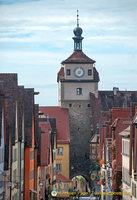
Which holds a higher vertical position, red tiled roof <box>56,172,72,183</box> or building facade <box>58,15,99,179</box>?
building facade <box>58,15,99,179</box>

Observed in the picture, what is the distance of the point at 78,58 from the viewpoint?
360ft

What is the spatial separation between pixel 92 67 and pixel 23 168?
2356 inches

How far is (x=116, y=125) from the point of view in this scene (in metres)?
58.8

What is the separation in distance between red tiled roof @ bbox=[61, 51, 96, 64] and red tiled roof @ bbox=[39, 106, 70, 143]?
25.5 ft

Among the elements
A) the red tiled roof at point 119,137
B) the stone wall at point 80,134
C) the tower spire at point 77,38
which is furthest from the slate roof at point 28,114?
the tower spire at point 77,38

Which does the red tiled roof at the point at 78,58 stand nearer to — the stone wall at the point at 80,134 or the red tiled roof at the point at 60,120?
the stone wall at the point at 80,134

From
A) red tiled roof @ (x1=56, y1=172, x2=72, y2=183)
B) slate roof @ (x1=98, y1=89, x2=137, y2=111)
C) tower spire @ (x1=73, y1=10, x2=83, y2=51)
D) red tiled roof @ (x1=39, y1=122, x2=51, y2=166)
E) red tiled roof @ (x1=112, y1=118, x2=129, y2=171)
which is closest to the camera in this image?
red tiled roof @ (x1=112, y1=118, x2=129, y2=171)

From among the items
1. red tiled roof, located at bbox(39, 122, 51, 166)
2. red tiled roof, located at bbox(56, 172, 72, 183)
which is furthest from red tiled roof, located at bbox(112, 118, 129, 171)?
red tiled roof, located at bbox(56, 172, 72, 183)

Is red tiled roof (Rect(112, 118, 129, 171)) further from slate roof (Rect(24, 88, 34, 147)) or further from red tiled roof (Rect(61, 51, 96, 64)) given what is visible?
red tiled roof (Rect(61, 51, 96, 64))

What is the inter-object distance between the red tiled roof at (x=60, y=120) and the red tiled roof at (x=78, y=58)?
7.77 meters

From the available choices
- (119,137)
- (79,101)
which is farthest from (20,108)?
(79,101)

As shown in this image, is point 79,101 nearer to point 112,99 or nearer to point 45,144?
point 112,99

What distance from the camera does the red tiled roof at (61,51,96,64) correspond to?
110 m

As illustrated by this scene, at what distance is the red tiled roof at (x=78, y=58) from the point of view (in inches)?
4311
